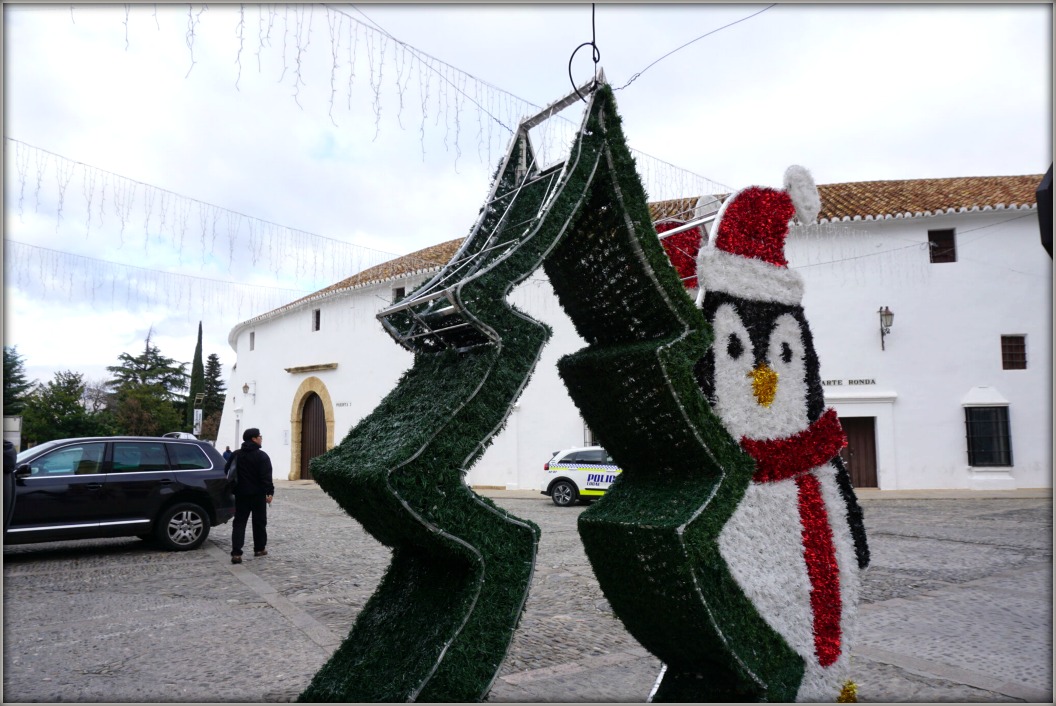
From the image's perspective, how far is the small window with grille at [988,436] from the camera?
18.0 metres

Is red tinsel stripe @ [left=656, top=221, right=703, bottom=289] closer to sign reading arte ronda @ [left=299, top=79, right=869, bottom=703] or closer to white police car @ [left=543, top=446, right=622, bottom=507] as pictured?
sign reading arte ronda @ [left=299, top=79, right=869, bottom=703]

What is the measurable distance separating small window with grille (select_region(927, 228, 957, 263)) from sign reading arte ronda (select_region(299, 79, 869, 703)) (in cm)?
1726

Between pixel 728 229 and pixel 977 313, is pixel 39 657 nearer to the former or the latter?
pixel 728 229

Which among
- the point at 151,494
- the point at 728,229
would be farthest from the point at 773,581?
the point at 151,494

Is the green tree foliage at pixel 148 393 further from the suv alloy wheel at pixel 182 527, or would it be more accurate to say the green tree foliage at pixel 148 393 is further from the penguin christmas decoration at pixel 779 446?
the penguin christmas decoration at pixel 779 446

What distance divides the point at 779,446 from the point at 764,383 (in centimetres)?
33

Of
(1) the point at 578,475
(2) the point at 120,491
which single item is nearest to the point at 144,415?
(1) the point at 578,475

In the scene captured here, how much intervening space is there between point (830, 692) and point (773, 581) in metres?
0.69

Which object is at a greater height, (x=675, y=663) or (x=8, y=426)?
(x=8, y=426)

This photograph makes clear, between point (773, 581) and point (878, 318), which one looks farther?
point (878, 318)

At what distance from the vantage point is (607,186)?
357cm

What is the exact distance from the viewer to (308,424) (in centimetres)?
2597

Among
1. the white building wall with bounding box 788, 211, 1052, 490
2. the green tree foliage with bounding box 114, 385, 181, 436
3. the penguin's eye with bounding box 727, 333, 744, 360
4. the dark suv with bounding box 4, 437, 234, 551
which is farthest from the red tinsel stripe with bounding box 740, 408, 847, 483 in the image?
the green tree foliage with bounding box 114, 385, 181, 436

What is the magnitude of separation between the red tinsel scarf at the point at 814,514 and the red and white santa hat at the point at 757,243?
78 cm
